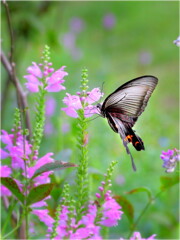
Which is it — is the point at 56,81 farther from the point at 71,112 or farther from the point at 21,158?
the point at 21,158

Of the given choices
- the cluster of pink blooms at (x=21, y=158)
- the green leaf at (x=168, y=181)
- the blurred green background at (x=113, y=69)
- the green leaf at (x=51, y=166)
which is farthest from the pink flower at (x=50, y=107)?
the green leaf at (x=51, y=166)

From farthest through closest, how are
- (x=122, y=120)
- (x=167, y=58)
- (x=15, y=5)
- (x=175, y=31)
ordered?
(x=175, y=31), (x=167, y=58), (x=15, y=5), (x=122, y=120)

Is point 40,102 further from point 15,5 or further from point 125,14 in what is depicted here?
point 125,14

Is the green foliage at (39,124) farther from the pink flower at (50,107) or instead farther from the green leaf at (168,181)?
the pink flower at (50,107)

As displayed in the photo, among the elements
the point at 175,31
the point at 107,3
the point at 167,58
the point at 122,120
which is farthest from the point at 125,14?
the point at 122,120

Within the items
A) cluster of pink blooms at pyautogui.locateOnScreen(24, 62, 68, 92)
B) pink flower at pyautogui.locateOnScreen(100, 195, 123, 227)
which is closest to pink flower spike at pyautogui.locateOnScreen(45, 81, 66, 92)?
cluster of pink blooms at pyautogui.locateOnScreen(24, 62, 68, 92)

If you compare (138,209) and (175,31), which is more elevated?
(175,31)
